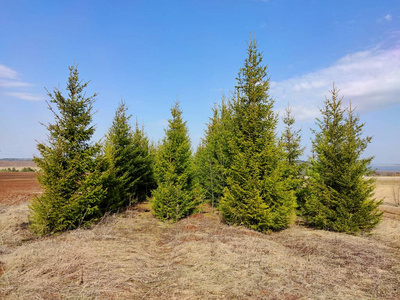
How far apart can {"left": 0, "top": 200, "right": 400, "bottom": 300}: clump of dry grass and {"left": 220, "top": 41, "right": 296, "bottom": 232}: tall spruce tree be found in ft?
4.36

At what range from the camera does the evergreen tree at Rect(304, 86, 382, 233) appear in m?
9.68

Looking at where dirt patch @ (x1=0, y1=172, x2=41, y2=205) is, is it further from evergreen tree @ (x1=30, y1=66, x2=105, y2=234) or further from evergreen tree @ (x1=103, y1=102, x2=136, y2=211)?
evergreen tree @ (x1=103, y1=102, x2=136, y2=211)

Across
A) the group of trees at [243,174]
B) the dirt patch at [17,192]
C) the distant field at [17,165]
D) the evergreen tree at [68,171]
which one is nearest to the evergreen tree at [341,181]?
the group of trees at [243,174]

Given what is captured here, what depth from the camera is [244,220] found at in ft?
31.9

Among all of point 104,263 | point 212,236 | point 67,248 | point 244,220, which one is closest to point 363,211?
point 244,220

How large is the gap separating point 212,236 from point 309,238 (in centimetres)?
370

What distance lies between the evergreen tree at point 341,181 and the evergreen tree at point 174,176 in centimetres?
604

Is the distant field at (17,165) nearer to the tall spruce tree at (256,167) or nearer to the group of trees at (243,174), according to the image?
the group of trees at (243,174)

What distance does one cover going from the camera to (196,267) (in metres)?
5.59

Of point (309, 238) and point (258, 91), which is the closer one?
point (309, 238)

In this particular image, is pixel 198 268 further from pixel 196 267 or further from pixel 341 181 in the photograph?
pixel 341 181

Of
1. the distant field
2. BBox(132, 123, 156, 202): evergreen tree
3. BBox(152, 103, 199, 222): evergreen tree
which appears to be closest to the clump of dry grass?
BBox(152, 103, 199, 222): evergreen tree

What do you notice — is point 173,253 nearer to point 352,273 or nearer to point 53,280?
point 53,280

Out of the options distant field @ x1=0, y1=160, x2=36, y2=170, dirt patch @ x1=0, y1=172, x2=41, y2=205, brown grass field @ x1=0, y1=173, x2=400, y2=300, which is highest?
distant field @ x1=0, y1=160, x2=36, y2=170
